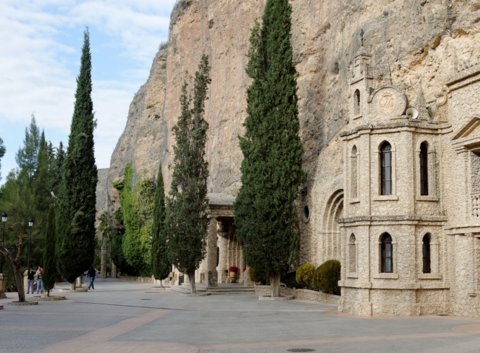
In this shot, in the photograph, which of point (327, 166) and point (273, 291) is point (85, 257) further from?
point (327, 166)

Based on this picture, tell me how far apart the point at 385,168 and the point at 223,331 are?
9.87 meters

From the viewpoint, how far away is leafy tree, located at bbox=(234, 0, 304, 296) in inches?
1206

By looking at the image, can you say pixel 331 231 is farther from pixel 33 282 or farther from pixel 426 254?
pixel 33 282

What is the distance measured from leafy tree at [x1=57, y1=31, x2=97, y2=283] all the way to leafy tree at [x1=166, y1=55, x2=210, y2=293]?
20.1 feet

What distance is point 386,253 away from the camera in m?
23.3

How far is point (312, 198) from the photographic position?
33.2 meters

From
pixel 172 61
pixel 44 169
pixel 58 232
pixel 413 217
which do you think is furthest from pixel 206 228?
pixel 172 61

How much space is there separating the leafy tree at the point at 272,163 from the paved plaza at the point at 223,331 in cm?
445

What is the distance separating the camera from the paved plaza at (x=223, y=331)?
1404 centimetres

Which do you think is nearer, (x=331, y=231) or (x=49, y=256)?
(x=49, y=256)

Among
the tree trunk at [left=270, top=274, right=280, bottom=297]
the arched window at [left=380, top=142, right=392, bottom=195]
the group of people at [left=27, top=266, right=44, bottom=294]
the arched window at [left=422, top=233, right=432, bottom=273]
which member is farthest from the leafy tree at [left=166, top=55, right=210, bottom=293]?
the arched window at [left=422, top=233, right=432, bottom=273]

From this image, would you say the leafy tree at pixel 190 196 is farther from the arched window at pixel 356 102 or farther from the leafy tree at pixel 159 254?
the arched window at pixel 356 102

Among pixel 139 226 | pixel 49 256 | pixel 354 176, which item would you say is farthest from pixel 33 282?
pixel 354 176

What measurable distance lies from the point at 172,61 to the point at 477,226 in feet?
155
